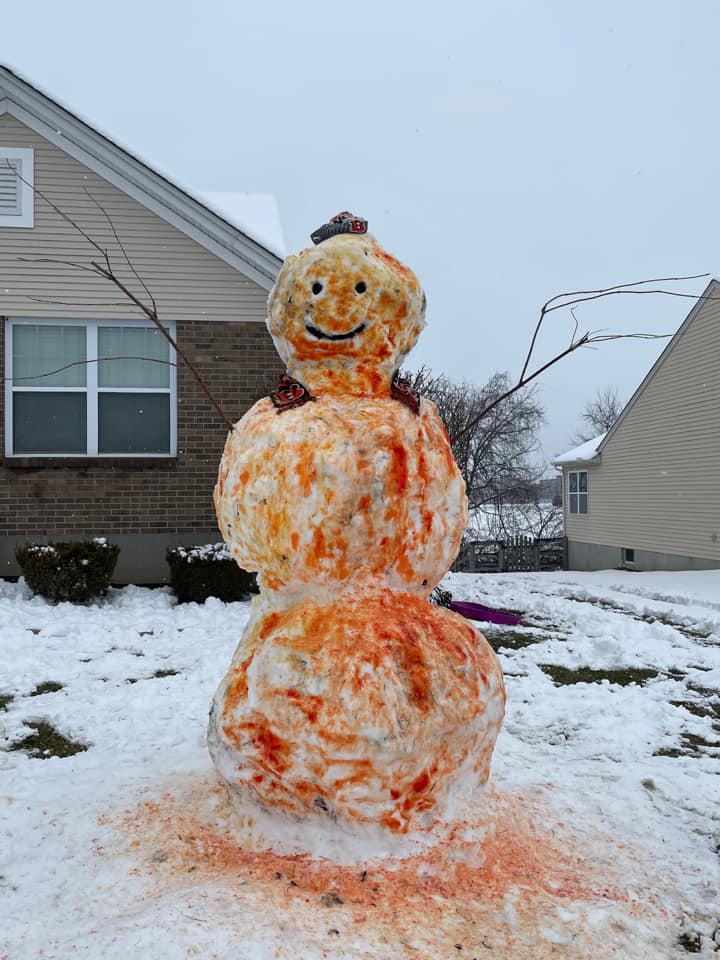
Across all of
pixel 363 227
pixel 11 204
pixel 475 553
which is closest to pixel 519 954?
pixel 363 227

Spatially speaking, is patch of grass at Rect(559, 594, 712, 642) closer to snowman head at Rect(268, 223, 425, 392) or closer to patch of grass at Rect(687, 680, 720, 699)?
patch of grass at Rect(687, 680, 720, 699)

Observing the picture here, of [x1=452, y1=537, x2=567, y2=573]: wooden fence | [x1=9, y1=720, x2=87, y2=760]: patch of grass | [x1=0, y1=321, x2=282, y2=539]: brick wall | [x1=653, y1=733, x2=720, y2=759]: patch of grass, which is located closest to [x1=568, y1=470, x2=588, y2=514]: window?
[x1=452, y1=537, x2=567, y2=573]: wooden fence

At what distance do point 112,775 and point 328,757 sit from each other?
191 centimetres

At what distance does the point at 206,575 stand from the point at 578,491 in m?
18.0

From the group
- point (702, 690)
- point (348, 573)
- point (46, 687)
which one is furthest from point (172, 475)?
point (348, 573)

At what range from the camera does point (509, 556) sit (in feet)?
80.1

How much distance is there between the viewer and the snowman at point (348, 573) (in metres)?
2.64

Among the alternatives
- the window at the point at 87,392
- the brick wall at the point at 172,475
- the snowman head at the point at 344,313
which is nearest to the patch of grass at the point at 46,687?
the snowman head at the point at 344,313

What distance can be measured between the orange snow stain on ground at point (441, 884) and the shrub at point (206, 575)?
608cm

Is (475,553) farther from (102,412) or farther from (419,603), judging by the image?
(419,603)

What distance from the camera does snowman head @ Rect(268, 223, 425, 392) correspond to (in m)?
3.01

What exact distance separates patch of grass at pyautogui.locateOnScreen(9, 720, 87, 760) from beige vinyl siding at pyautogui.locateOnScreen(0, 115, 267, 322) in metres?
6.93

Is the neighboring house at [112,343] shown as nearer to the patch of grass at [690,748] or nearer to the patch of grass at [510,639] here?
the patch of grass at [510,639]

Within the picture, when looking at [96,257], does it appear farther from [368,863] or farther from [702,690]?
[368,863]
